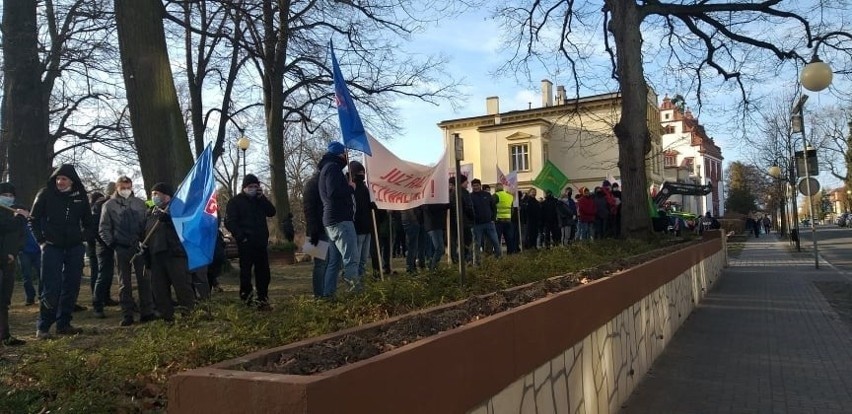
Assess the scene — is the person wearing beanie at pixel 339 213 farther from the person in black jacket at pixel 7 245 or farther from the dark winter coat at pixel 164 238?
the person in black jacket at pixel 7 245

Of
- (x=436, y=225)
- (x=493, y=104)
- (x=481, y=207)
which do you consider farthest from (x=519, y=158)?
(x=436, y=225)

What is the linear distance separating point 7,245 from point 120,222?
4.19 ft

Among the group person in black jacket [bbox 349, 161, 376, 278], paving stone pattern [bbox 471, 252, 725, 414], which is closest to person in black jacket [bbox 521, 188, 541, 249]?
paving stone pattern [bbox 471, 252, 725, 414]

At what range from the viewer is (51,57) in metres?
17.9

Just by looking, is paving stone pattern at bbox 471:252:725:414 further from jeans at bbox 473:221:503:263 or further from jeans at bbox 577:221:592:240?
jeans at bbox 577:221:592:240

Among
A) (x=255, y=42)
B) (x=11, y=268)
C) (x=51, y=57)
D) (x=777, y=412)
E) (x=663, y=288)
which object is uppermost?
(x=51, y=57)

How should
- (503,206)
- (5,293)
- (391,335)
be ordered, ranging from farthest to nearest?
(503,206)
(5,293)
(391,335)

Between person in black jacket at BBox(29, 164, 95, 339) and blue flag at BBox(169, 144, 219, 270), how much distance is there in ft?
3.44

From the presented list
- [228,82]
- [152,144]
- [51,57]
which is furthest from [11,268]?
[228,82]

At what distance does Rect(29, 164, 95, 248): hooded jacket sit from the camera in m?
7.14

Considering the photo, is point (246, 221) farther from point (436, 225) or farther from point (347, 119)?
point (436, 225)

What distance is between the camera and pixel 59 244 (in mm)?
7199

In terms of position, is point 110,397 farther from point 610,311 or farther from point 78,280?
point 78,280

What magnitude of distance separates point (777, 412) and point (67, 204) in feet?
23.6
